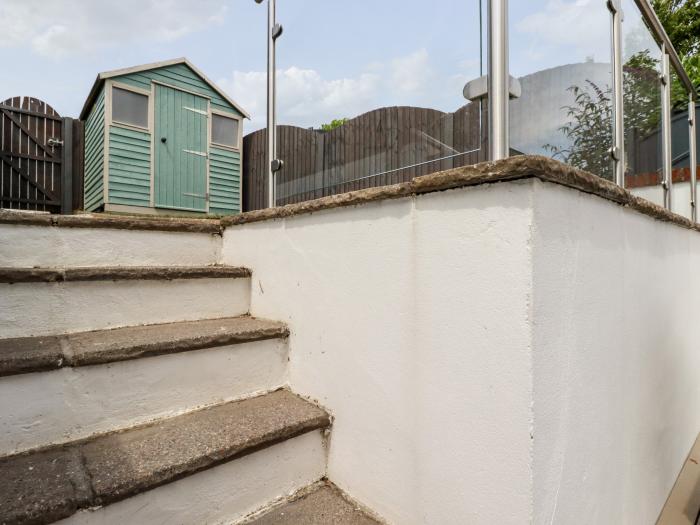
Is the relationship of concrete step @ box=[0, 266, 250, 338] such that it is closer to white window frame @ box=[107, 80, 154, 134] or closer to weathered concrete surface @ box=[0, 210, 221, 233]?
weathered concrete surface @ box=[0, 210, 221, 233]

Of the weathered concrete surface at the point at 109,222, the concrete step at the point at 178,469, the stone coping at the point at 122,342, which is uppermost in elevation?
the weathered concrete surface at the point at 109,222

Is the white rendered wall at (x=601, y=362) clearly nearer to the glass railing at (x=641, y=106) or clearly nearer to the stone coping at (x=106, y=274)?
Result: the glass railing at (x=641, y=106)

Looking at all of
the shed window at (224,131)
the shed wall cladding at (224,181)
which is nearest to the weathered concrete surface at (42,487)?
the shed wall cladding at (224,181)

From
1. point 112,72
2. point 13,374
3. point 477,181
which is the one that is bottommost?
point 13,374

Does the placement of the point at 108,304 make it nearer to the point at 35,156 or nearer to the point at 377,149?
the point at 377,149

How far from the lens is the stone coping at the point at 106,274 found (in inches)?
39.4

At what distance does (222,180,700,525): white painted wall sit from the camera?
2.01 ft

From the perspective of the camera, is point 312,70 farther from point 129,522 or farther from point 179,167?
point 179,167

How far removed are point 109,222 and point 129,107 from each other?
5.41 m

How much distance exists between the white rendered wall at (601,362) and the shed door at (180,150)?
20.5 feet

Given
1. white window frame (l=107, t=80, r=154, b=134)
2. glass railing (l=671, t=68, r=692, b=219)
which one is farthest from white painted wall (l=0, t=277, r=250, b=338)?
white window frame (l=107, t=80, r=154, b=134)

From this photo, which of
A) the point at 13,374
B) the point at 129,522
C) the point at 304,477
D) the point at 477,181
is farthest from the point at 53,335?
the point at 477,181

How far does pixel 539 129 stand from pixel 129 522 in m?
1.27

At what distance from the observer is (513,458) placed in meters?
0.61
